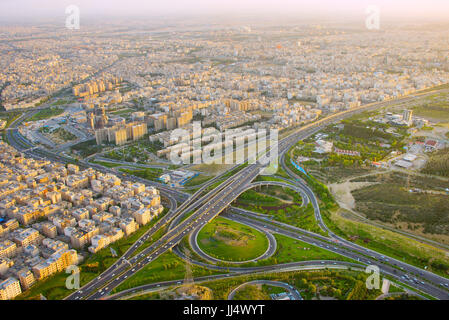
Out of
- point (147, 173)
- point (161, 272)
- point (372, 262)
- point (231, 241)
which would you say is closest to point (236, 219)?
point (231, 241)

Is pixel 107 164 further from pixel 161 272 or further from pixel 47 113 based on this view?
pixel 47 113

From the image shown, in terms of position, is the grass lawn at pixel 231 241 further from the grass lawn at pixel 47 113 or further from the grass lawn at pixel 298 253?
the grass lawn at pixel 47 113

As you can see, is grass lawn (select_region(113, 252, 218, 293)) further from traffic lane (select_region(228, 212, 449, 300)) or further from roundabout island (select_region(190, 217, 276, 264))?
traffic lane (select_region(228, 212, 449, 300))

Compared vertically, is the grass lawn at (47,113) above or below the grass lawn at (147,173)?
above

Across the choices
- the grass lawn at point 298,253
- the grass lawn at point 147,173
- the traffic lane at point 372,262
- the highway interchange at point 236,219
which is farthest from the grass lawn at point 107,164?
the grass lawn at point 298,253

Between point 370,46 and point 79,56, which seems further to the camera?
point 370,46

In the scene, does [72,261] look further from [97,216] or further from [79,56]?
[79,56]

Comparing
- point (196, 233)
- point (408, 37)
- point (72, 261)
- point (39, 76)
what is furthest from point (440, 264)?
point (408, 37)

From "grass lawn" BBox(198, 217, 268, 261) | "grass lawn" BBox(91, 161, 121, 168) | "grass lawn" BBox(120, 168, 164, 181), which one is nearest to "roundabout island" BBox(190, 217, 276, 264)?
"grass lawn" BBox(198, 217, 268, 261)
